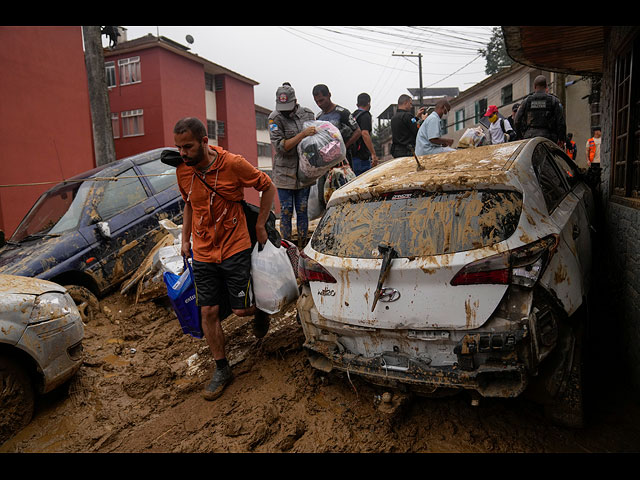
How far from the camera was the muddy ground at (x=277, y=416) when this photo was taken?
264 centimetres

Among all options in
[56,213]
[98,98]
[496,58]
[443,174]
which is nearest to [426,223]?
[443,174]

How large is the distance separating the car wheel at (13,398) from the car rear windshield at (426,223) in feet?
7.67

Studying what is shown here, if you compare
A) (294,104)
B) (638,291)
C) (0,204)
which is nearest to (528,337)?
(638,291)

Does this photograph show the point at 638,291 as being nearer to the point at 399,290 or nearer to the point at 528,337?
the point at 528,337

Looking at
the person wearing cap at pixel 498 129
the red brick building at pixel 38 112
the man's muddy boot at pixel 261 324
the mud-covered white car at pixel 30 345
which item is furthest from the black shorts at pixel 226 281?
the red brick building at pixel 38 112

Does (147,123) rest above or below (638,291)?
above

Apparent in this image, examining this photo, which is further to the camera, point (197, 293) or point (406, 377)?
point (197, 293)

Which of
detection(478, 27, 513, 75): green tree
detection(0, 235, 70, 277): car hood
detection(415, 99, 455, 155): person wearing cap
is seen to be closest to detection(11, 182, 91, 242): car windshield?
detection(0, 235, 70, 277): car hood

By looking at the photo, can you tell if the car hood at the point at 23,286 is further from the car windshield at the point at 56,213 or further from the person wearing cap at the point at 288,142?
the person wearing cap at the point at 288,142

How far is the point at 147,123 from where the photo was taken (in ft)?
72.8

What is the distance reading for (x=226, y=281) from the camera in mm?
3523

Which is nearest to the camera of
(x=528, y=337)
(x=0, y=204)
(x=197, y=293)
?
(x=528, y=337)

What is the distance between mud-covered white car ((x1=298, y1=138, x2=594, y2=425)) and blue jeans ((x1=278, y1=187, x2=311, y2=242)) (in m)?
2.47
